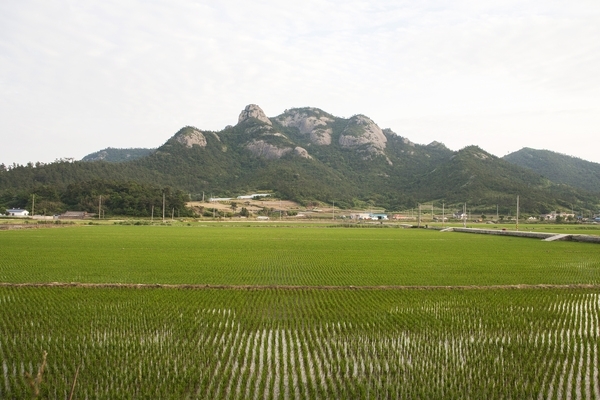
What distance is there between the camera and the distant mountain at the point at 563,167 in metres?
136

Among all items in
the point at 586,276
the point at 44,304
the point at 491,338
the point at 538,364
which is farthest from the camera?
the point at 586,276

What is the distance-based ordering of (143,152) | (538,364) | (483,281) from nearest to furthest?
(538,364) → (483,281) → (143,152)

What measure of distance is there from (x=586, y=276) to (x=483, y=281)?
4.54 metres

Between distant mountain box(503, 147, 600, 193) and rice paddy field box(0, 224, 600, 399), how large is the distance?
136517 mm

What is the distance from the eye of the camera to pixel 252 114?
148 metres

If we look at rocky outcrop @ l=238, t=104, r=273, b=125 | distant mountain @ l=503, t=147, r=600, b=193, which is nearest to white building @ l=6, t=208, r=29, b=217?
rocky outcrop @ l=238, t=104, r=273, b=125

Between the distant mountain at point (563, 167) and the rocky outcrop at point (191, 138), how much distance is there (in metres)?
110

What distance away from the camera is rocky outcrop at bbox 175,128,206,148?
11688 cm

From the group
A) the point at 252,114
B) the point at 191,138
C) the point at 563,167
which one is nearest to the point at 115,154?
the point at 252,114

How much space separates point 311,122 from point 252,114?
2859 cm

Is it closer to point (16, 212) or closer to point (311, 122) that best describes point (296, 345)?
point (16, 212)

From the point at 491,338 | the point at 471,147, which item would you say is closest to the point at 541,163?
the point at 471,147

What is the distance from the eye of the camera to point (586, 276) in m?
15.9

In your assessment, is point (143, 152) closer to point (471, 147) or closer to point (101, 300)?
point (471, 147)
